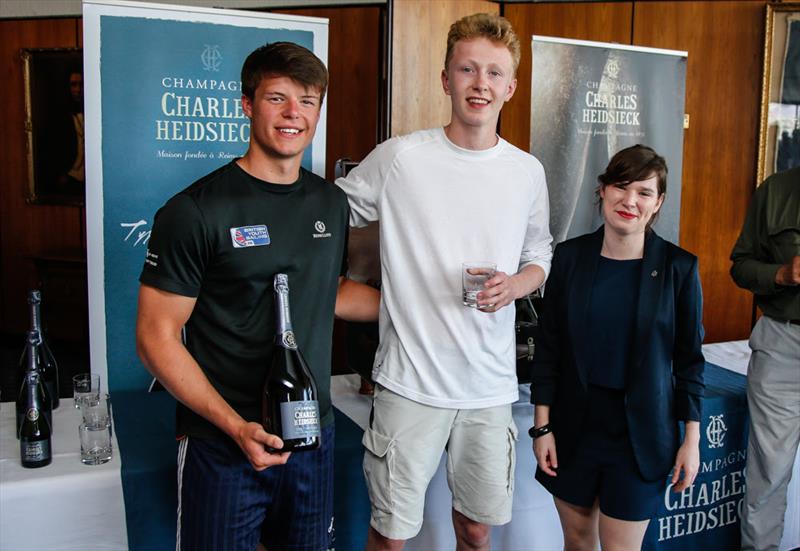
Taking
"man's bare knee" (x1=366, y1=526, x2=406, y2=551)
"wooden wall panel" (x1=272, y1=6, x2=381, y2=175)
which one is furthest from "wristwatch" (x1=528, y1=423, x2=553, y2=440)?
"wooden wall panel" (x1=272, y1=6, x2=381, y2=175)

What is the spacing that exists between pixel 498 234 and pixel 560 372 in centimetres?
40

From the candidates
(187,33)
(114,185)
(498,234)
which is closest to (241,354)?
(498,234)

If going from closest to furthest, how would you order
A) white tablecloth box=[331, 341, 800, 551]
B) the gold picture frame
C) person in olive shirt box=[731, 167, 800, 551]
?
white tablecloth box=[331, 341, 800, 551] < person in olive shirt box=[731, 167, 800, 551] < the gold picture frame

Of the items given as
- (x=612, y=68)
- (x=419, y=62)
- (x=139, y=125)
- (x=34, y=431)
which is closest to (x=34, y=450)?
(x=34, y=431)

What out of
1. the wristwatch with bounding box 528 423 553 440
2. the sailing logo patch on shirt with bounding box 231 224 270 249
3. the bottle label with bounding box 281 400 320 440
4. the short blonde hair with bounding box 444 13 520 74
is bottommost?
the wristwatch with bounding box 528 423 553 440

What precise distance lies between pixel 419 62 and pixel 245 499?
8.69 feet

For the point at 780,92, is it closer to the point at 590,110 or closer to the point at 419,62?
the point at 590,110

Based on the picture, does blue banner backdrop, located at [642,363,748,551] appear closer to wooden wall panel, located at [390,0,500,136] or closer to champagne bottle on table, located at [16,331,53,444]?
wooden wall panel, located at [390,0,500,136]

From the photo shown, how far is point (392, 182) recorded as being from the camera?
1.80 meters

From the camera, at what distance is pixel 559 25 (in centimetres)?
466

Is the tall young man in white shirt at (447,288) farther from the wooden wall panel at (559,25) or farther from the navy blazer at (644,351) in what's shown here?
the wooden wall panel at (559,25)

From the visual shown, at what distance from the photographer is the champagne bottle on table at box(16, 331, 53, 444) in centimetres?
196

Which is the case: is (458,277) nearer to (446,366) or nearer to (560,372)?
(446,366)

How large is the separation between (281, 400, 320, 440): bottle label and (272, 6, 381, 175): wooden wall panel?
145 inches
